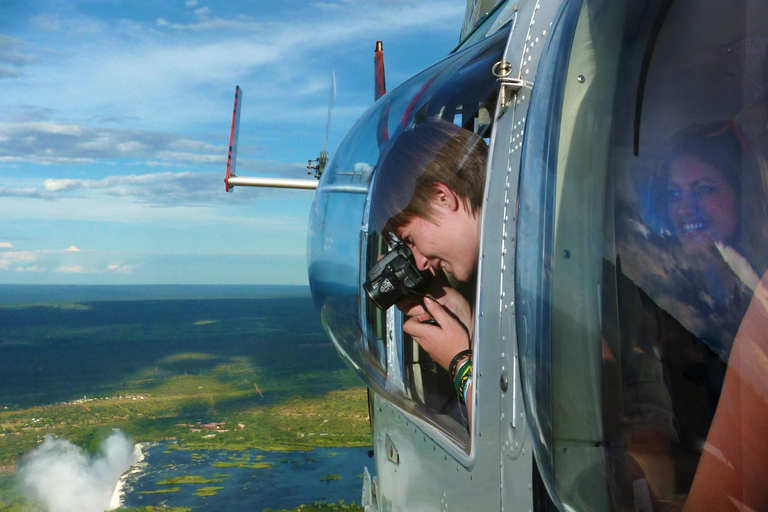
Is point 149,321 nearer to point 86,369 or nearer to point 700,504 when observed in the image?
point 86,369

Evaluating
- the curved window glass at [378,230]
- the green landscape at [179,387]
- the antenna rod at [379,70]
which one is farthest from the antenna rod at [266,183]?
the green landscape at [179,387]

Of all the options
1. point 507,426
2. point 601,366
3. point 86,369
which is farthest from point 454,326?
point 86,369

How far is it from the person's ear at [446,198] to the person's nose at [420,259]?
0.53 feet

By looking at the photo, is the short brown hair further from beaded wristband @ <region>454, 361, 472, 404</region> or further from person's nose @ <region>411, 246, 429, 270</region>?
beaded wristband @ <region>454, 361, 472, 404</region>

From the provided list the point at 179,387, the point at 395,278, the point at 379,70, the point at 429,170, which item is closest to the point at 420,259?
the point at 395,278

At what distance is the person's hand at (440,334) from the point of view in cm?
148

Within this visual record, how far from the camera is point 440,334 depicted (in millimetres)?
1514

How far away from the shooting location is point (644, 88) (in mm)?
947

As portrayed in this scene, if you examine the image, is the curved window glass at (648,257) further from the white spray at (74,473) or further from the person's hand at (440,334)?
the white spray at (74,473)

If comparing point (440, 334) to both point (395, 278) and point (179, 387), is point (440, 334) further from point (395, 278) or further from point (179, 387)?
point (179, 387)

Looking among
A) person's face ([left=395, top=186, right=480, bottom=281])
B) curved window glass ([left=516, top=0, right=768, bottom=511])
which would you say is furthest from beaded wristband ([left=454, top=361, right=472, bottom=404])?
curved window glass ([left=516, top=0, right=768, bottom=511])

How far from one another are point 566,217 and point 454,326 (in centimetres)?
56

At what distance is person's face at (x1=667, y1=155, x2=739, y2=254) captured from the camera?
2.58 ft

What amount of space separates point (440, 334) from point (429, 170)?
42 cm
